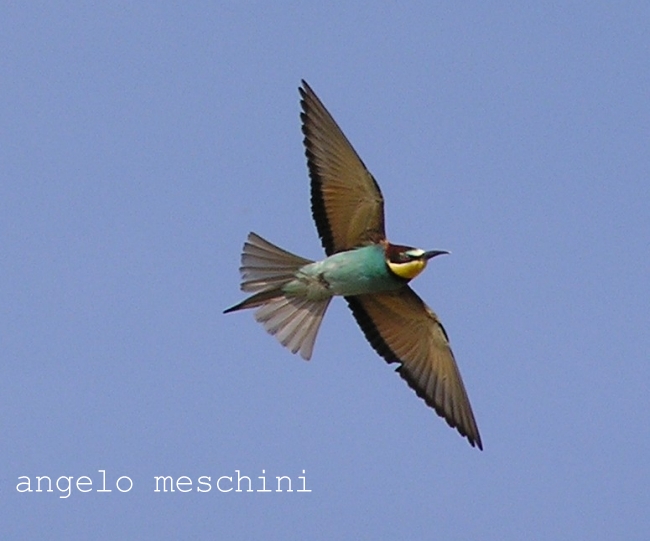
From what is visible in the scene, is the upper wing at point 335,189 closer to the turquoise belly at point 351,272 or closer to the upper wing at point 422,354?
the turquoise belly at point 351,272

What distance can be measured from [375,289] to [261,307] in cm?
40

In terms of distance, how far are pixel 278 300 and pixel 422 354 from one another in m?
0.69

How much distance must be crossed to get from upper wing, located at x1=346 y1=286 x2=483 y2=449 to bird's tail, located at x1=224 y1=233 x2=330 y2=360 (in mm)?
338

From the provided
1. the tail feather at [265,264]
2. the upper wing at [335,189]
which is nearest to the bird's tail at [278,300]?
the tail feather at [265,264]

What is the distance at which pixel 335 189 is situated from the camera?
5887mm

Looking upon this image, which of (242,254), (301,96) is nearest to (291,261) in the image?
(242,254)

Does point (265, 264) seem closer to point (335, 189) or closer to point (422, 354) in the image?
point (335, 189)

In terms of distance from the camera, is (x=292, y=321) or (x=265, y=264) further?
(x=292, y=321)

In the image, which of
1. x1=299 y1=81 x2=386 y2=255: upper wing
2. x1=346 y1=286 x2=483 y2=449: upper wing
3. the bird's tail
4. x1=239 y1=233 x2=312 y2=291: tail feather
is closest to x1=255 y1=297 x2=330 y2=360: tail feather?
the bird's tail

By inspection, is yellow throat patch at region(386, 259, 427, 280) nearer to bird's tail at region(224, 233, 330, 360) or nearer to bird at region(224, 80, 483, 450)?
bird at region(224, 80, 483, 450)

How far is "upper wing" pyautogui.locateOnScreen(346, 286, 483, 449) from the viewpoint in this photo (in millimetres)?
6176

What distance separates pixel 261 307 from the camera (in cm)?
586

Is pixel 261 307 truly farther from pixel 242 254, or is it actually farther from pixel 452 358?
pixel 452 358

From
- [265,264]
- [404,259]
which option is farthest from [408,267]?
[265,264]
